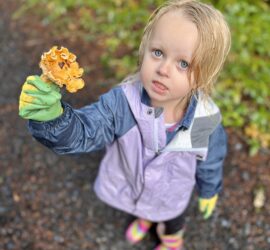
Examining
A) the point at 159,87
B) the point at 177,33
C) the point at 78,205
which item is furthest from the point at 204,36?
the point at 78,205

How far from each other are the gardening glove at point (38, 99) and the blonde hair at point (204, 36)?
47 cm

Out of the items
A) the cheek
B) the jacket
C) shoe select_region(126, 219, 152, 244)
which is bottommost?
shoe select_region(126, 219, 152, 244)

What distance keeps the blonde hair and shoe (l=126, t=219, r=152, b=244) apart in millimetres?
1208

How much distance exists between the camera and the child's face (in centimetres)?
148

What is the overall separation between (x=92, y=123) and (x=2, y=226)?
4.16 ft

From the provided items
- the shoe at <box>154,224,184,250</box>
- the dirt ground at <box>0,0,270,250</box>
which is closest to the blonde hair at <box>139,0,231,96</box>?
the shoe at <box>154,224,184,250</box>

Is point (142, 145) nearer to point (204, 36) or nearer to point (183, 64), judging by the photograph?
point (183, 64)

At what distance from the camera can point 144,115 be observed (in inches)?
67.5

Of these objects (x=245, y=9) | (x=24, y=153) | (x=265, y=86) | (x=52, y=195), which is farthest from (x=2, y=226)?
(x=245, y=9)

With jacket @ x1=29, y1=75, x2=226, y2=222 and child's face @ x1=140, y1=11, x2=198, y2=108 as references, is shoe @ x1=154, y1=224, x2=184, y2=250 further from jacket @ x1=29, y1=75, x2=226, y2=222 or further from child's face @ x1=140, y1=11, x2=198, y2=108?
child's face @ x1=140, y1=11, x2=198, y2=108

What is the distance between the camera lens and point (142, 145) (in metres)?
1.85

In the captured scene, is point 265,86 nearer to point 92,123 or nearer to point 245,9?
point 245,9

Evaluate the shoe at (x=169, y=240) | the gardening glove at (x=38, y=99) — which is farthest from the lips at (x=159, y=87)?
the shoe at (x=169, y=240)

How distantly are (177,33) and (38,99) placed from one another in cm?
54
